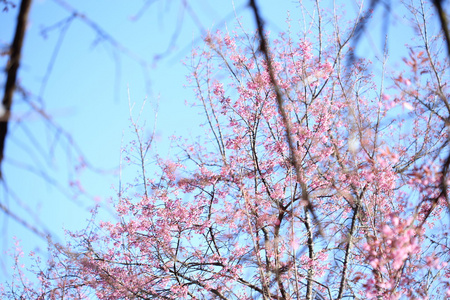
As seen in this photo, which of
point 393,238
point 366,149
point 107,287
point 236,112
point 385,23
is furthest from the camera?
point 236,112

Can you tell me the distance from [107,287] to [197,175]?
8.96 feet

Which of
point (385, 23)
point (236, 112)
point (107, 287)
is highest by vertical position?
point (236, 112)

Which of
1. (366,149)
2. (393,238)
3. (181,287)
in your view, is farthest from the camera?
(181,287)

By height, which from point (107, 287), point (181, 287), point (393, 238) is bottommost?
point (393, 238)

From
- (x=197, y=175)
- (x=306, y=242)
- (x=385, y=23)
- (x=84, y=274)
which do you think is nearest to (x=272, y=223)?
(x=306, y=242)

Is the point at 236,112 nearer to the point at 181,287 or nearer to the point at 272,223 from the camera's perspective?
the point at 272,223

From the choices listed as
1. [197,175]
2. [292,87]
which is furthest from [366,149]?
[197,175]

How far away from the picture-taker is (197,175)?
8477mm

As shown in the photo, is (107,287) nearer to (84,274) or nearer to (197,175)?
(84,274)

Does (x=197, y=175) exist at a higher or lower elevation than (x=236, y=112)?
→ lower

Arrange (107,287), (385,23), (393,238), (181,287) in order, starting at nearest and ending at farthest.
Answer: (385,23), (393,238), (181,287), (107,287)

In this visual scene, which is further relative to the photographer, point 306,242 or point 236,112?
point 236,112

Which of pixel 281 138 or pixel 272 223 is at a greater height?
pixel 281 138

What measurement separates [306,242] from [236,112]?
113 inches
